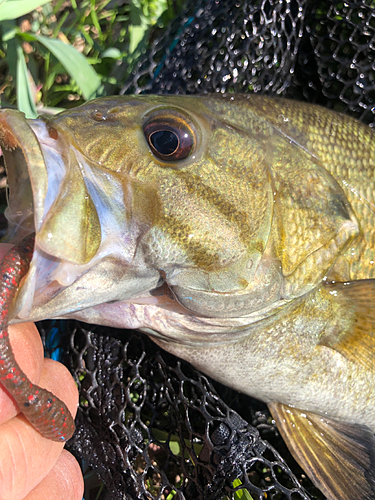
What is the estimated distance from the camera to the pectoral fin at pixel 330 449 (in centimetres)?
171

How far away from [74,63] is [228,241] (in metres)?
1.36

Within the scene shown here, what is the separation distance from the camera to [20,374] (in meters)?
1.17

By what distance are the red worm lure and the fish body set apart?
5 cm

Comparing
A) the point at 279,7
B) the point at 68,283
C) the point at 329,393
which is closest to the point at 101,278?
the point at 68,283

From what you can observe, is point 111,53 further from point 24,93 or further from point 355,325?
point 355,325

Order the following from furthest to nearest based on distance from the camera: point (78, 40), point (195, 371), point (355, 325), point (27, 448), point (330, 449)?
point (78, 40)
point (195, 371)
point (330, 449)
point (355, 325)
point (27, 448)

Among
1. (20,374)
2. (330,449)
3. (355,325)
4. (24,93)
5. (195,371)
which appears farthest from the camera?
(24,93)

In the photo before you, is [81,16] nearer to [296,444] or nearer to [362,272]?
[362,272]

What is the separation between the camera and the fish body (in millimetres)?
1113

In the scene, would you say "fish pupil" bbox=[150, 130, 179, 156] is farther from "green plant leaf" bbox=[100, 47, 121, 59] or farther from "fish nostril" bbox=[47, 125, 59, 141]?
"green plant leaf" bbox=[100, 47, 121, 59]

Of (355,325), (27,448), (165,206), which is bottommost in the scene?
(27,448)

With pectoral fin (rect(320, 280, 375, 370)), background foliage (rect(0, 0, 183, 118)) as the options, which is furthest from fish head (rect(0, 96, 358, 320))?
background foliage (rect(0, 0, 183, 118))

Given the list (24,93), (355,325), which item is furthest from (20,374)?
(24,93)

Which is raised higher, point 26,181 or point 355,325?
point 26,181
